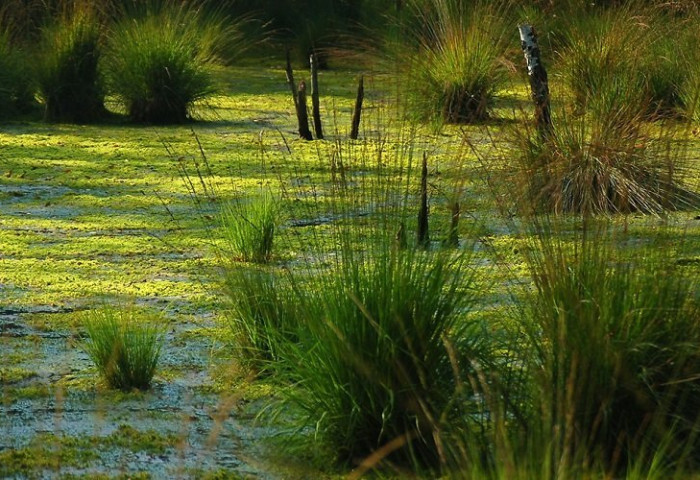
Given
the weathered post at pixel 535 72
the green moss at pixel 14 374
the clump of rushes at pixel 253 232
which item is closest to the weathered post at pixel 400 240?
the green moss at pixel 14 374

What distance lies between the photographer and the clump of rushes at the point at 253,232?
570cm

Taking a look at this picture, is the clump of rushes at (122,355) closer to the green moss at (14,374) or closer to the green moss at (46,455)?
the green moss at (14,374)

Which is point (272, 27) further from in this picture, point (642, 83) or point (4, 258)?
point (4, 258)

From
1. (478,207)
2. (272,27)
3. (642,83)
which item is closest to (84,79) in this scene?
(642,83)

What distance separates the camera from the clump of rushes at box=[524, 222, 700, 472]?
3354mm

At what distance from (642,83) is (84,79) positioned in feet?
14.9

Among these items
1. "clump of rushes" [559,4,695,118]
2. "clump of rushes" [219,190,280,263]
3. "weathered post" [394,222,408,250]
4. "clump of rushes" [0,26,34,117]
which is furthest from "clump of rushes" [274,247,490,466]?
"clump of rushes" [0,26,34,117]

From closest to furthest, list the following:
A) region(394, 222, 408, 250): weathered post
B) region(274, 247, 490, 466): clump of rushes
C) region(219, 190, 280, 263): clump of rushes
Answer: region(274, 247, 490, 466): clump of rushes → region(394, 222, 408, 250): weathered post → region(219, 190, 280, 263): clump of rushes

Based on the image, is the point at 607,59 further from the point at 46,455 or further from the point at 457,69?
the point at 46,455

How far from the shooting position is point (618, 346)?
343cm

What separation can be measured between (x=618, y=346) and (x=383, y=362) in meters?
0.60

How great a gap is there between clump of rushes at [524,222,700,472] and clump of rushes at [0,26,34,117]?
26.3ft

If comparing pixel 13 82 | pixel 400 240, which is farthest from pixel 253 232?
pixel 13 82

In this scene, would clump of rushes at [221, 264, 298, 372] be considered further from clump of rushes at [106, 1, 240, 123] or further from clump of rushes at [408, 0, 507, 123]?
clump of rushes at [106, 1, 240, 123]
